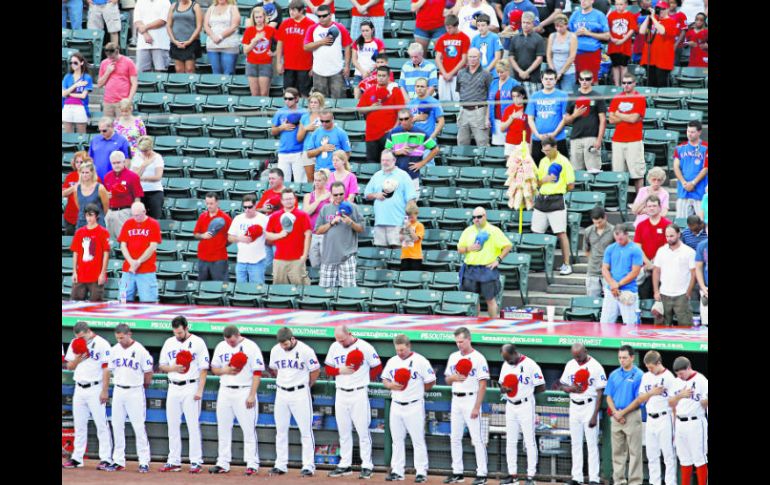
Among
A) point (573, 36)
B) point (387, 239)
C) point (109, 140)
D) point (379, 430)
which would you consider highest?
point (573, 36)

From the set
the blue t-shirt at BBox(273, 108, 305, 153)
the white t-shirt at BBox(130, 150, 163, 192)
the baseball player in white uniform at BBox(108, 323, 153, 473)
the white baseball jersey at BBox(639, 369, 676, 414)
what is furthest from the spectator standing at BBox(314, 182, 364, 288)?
→ the white baseball jersey at BBox(639, 369, 676, 414)

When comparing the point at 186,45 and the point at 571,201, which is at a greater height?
the point at 186,45

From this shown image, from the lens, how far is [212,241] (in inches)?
743

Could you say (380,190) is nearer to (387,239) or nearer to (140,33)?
(387,239)

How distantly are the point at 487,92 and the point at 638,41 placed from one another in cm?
250

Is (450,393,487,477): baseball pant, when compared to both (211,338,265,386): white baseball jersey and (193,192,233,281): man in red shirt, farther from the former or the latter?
(193,192,233,281): man in red shirt

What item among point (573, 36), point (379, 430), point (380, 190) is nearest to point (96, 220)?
point (380, 190)

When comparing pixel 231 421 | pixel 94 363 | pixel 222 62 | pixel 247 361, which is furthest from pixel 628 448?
pixel 222 62

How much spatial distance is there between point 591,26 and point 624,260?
4.49m

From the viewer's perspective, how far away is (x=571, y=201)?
1925cm

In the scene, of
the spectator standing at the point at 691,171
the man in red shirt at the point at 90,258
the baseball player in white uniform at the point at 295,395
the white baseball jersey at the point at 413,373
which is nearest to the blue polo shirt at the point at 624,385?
the white baseball jersey at the point at 413,373

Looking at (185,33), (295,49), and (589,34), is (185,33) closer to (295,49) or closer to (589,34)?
(295,49)

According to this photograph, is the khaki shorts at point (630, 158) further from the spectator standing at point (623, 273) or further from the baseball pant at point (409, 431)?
the baseball pant at point (409, 431)

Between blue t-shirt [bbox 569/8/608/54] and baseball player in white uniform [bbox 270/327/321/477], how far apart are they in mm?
6238
